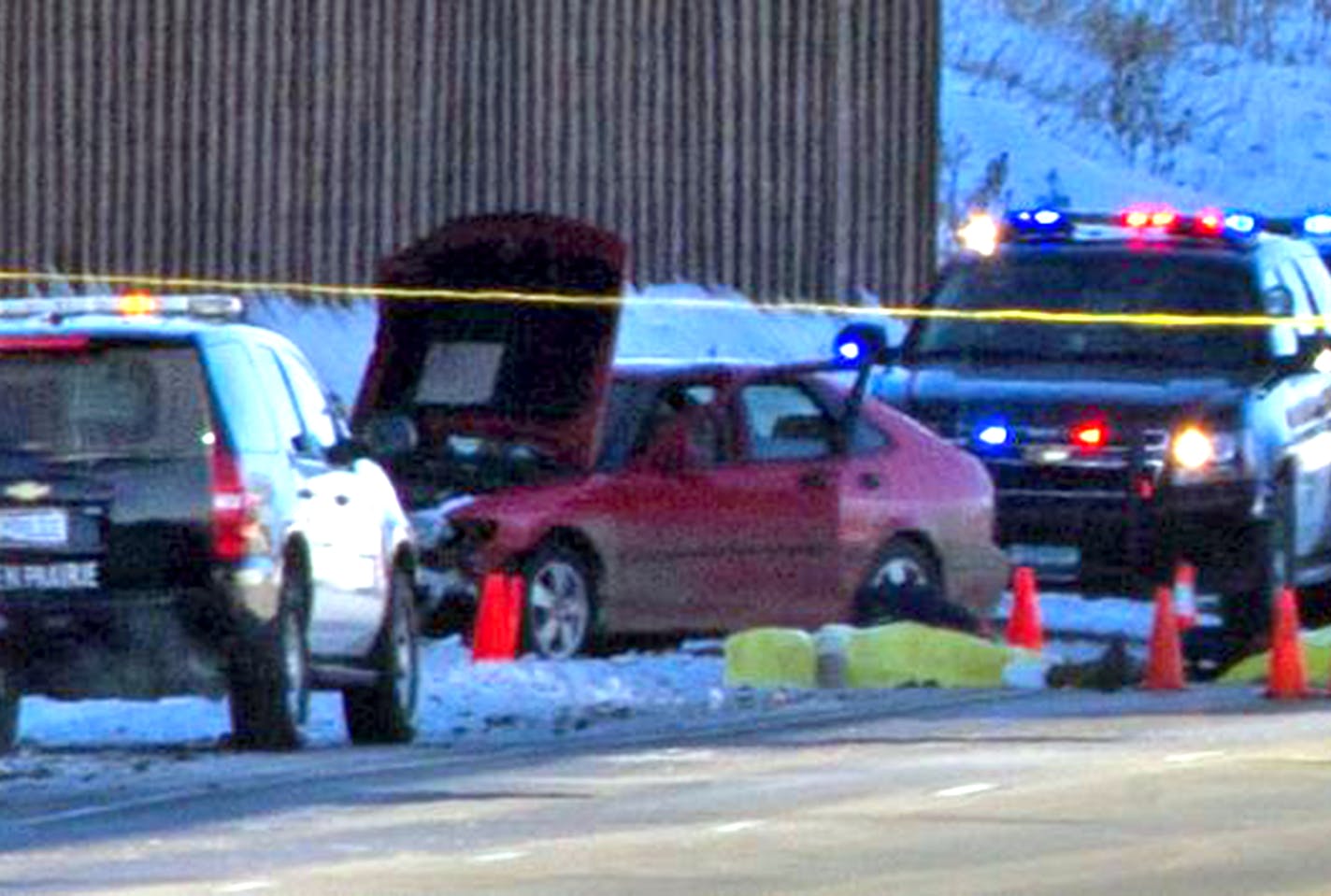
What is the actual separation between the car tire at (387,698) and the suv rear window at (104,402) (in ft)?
5.56

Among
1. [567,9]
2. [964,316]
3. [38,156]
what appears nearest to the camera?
[964,316]

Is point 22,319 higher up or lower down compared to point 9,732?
higher up

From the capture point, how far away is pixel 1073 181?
4438cm

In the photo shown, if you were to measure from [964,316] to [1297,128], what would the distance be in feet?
93.7

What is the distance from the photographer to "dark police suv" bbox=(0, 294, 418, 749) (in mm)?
15500

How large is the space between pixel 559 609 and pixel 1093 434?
3.06 meters

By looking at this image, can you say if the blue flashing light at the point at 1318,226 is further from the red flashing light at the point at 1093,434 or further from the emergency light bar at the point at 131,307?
the emergency light bar at the point at 131,307

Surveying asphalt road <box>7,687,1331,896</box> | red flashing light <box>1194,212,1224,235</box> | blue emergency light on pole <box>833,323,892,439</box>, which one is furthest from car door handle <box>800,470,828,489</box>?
asphalt road <box>7,687,1331,896</box>

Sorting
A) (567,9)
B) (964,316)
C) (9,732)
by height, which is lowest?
(9,732)

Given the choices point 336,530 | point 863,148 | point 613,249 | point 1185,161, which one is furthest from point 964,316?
point 1185,161

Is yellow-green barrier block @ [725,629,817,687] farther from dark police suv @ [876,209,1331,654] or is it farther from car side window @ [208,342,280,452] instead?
car side window @ [208,342,280,452]

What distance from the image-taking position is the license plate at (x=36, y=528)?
15484 millimetres

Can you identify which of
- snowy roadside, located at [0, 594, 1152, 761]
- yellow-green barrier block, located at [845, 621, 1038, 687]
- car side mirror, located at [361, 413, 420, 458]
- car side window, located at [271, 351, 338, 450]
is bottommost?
snowy roadside, located at [0, 594, 1152, 761]

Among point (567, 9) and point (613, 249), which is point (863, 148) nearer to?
point (567, 9)
